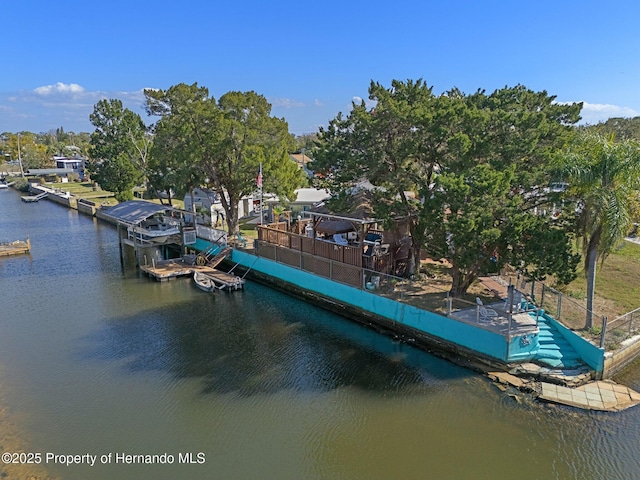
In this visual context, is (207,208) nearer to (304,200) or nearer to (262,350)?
(304,200)

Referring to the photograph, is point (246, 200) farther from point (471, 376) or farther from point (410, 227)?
point (471, 376)

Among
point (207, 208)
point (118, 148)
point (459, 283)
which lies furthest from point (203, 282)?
point (118, 148)

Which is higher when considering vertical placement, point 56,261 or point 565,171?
point 565,171

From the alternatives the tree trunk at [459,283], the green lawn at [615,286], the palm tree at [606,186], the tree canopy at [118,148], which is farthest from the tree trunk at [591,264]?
the tree canopy at [118,148]

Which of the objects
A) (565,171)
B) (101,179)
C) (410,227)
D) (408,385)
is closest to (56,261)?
(101,179)

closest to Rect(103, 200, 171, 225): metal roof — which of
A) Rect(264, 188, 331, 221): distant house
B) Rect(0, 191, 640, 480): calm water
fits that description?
Rect(264, 188, 331, 221): distant house

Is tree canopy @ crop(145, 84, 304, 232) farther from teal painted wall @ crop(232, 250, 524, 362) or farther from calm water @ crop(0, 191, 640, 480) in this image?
calm water @ crop(0, 191, 640, 480)
